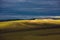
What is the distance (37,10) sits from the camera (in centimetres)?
110

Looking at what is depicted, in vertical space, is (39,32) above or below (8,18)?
below

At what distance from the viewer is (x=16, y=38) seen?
3.59ft

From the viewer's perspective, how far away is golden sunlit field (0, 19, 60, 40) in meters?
1.04

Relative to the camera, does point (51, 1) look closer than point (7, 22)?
No

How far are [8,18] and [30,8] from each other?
19 centimetres

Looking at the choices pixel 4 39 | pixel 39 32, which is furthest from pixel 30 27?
pixel 4 39

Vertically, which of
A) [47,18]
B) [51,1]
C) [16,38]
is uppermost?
[51,1]

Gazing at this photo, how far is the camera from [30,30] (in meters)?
1.07

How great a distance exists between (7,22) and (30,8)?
0.70ft

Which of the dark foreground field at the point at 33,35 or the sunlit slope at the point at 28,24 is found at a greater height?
the sunlit slope at the point at 28,24

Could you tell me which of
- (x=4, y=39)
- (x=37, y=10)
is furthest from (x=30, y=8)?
(x=4, y=39)

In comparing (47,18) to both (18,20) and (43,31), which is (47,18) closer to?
(43,31)

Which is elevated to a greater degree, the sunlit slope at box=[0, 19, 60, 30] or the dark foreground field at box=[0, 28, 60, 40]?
the sunlit slope at box=[0, 19, 60, 30]

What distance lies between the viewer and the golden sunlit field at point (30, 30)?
3.41 ft
